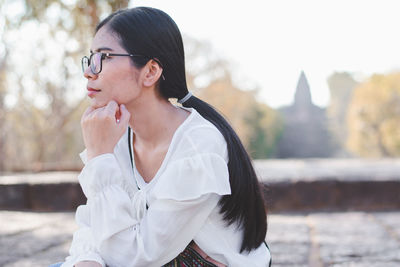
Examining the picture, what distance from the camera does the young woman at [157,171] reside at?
1545 millimetres

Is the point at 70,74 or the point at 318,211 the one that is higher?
the point at 318,211

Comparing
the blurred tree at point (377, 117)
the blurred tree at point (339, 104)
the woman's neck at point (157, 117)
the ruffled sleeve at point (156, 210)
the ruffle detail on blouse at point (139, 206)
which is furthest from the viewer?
the blurred tree at point (339, 104)

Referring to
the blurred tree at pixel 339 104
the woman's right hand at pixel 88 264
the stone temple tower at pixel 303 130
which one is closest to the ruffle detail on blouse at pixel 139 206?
the woman's right hand at pixel 88 264

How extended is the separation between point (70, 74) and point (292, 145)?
59119 mm


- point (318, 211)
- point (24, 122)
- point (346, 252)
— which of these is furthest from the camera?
point (24, 122)

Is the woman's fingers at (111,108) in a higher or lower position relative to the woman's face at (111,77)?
lower

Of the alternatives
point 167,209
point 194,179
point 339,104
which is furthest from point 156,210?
point 339,104

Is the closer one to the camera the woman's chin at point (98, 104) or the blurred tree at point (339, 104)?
the woman's chin at point (98, 104)

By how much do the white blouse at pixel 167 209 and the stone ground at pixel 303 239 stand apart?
1.54m

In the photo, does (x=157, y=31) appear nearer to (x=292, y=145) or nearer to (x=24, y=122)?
(x=24, y=122)

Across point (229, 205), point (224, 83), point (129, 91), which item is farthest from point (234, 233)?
point (224, 83)

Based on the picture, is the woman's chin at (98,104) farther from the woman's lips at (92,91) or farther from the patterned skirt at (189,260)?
the patterned skirt at (189,260)

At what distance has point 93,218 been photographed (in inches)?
61.7

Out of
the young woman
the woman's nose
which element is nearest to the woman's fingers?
the young woman
